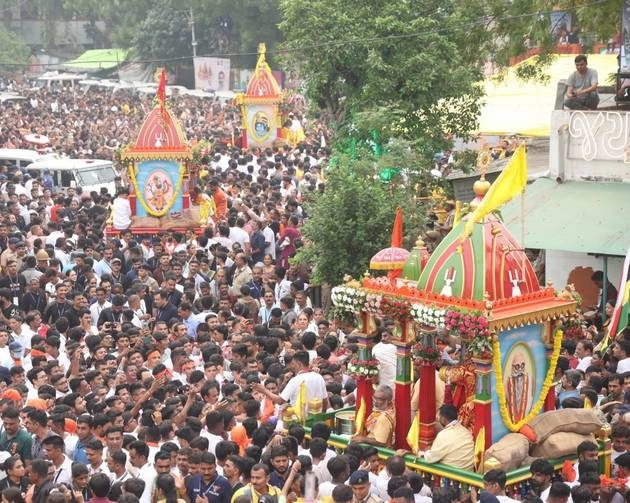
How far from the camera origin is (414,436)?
34.8 feet

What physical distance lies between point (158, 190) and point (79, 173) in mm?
5845

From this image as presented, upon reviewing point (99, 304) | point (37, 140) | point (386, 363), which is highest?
point (37, 140)

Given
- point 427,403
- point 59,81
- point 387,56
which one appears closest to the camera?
point 427,403

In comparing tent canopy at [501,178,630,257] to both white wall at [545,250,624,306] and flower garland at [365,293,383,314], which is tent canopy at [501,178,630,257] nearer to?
white wall at [545,250,624,306]

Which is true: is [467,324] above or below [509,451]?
above

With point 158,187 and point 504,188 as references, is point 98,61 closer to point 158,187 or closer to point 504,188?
point 158,187

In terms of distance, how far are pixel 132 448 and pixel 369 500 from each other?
1.82m

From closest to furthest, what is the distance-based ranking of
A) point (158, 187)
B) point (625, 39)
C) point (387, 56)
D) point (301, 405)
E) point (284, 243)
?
point (301, 405)
point (625, 39)
point (284, 243)
point (387, 56)
point (158, 187)

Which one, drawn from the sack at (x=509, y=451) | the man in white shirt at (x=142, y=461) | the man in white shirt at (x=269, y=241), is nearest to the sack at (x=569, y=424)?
the sack at (x=509, y=451)

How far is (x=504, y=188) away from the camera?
10.3m

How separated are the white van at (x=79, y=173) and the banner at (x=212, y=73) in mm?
26159

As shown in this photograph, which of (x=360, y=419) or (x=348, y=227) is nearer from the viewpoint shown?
(x=360, y=419)

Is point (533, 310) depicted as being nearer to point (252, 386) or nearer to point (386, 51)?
point (252, 386)

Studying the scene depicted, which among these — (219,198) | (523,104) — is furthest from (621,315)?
(523,104)
